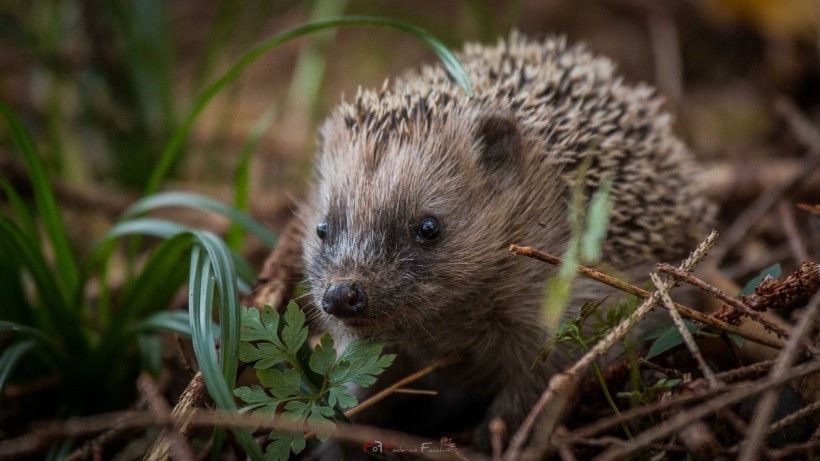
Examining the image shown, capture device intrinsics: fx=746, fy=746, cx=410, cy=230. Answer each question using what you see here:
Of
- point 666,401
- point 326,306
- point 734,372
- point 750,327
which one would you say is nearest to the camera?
point 666,401

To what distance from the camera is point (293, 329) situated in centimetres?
272

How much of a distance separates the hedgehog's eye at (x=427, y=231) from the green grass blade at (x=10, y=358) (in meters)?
1.81

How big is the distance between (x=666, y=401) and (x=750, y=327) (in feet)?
4.23

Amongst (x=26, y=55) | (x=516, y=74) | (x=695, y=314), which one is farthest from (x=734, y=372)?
(x=26, y=55)

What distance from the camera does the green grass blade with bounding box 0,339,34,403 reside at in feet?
10.2

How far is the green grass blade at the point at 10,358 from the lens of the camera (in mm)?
3098

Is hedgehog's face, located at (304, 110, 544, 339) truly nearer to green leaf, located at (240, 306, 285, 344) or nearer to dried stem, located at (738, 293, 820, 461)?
green leaf, located at (240, 306, 285, 344)

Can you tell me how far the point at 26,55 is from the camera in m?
5.98

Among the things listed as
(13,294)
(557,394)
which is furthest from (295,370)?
(13,294)

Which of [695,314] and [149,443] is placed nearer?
[695,314]

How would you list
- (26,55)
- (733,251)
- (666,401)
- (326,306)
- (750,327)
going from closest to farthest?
(666,401)
(326,306)
(750,327)
(733,251)
(26,55)

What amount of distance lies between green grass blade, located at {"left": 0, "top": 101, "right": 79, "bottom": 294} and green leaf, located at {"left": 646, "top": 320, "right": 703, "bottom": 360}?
111 inches

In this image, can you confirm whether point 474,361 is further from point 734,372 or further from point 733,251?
point 733,251

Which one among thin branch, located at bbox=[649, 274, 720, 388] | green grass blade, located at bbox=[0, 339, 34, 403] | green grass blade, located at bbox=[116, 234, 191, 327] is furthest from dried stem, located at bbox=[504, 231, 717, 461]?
green grass blade, located at bbox=[0, 339, 34, 403]
